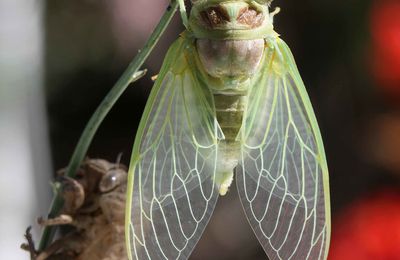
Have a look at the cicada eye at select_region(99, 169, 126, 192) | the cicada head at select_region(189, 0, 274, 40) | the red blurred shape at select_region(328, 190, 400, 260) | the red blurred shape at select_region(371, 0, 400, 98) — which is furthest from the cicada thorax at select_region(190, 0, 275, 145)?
the red blurred shape at select_region(371, 0, 400, 98)

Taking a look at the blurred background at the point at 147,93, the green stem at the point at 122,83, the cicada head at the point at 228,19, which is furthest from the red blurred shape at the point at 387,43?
the green stem at the point at 122,83

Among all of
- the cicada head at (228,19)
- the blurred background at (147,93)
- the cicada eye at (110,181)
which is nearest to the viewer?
the cicada head at (228,19)

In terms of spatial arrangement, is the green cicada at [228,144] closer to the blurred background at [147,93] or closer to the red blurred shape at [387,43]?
the blurred background at [147,93]

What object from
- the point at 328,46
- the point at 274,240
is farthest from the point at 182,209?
the point at 328,46

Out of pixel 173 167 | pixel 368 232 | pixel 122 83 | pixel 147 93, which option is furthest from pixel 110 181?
pixel 147 93

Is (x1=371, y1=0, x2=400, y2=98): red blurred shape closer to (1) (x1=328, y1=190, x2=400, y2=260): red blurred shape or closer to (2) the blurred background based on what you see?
(2) the blurred background

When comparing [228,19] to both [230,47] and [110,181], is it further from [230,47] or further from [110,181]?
[110,181]
